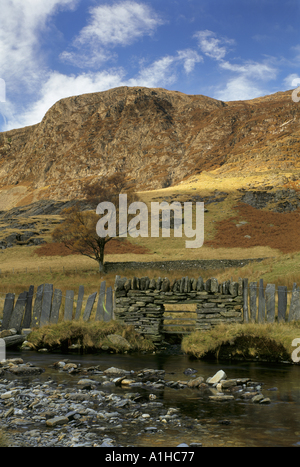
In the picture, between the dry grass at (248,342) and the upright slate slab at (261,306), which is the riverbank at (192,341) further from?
the upright slate slab at (261,306)

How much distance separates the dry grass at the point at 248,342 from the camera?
34.0 feet

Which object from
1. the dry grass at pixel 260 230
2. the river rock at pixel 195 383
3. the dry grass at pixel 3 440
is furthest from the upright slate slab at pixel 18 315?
the dry grass at pixel 260 230

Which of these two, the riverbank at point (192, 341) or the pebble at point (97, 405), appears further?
the riverbank at point (192, 341)

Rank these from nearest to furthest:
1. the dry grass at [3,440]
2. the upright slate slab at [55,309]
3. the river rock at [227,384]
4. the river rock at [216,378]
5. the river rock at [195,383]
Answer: the dry grass at [3,440] → the river rock at [227,384] → the river rock at [195,383] → the river rock at [216,378] → the upright slate slab at [55,309]

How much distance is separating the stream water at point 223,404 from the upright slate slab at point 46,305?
2.38 metres

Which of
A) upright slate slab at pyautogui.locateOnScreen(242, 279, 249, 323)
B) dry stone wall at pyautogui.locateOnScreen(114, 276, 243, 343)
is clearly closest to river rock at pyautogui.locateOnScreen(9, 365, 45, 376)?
dry stone wall at pyautogui.locateOnScreen(114, 276, 243, 343)

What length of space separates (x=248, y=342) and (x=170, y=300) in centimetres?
292

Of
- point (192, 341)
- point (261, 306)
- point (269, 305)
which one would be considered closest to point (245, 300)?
point (261, 306)

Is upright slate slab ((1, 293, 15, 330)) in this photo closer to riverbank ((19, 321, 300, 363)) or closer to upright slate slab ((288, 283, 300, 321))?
riverbank ((19, 321, 300, 363))

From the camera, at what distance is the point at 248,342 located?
35.3ft

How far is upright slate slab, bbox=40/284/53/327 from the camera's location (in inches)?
524

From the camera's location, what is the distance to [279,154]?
382ft

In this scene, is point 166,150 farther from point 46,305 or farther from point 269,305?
point 269,305
